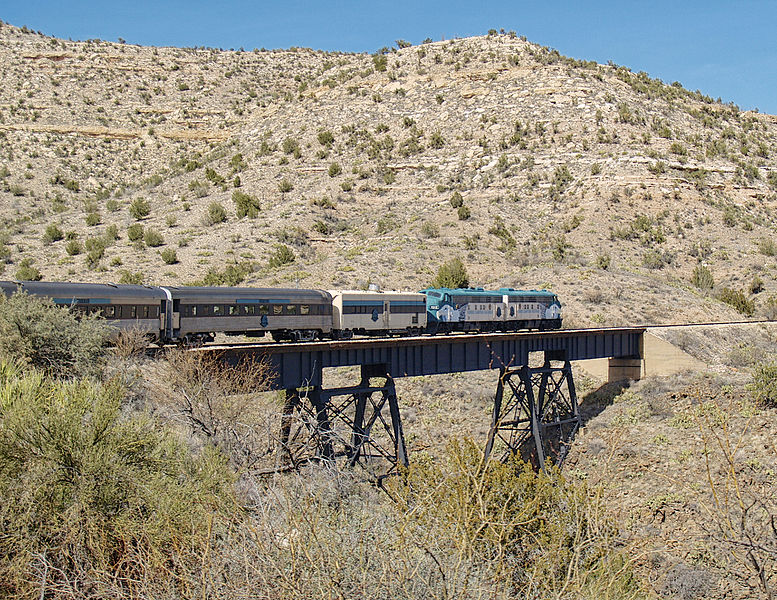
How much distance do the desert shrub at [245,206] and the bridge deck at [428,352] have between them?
4177 cm

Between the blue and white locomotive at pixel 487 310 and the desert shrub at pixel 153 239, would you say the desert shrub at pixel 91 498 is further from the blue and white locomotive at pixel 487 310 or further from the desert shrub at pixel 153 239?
the desert shrub at pixel 153 239

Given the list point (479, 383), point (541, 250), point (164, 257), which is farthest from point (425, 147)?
point (479, 383)

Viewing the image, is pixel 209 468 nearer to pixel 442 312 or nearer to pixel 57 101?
pixel 442 312

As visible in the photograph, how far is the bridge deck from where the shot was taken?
23656 millimetres

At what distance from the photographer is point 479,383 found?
147 feet

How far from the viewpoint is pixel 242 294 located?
91.2 feet

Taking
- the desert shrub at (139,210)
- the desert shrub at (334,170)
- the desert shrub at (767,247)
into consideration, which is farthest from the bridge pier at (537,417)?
the desert shrub at (139,210)

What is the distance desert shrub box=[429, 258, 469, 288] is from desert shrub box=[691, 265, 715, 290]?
20587 mm

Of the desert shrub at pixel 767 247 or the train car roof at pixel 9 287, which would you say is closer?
the train car roof at pixel 9 287

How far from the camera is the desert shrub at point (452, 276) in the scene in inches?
2080

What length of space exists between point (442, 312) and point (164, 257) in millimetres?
31656

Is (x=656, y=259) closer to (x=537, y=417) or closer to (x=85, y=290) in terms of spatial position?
(x=537, y=417)

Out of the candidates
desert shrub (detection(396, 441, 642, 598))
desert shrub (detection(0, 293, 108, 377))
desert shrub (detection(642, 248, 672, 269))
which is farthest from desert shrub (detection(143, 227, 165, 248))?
desert shrub (detection(396, 441, 642, 598))

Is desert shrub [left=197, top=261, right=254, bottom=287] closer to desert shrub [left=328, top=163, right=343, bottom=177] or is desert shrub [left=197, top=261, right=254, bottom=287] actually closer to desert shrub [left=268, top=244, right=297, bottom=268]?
desert shrub [left=268, top=244, right=297, bottom=268]
